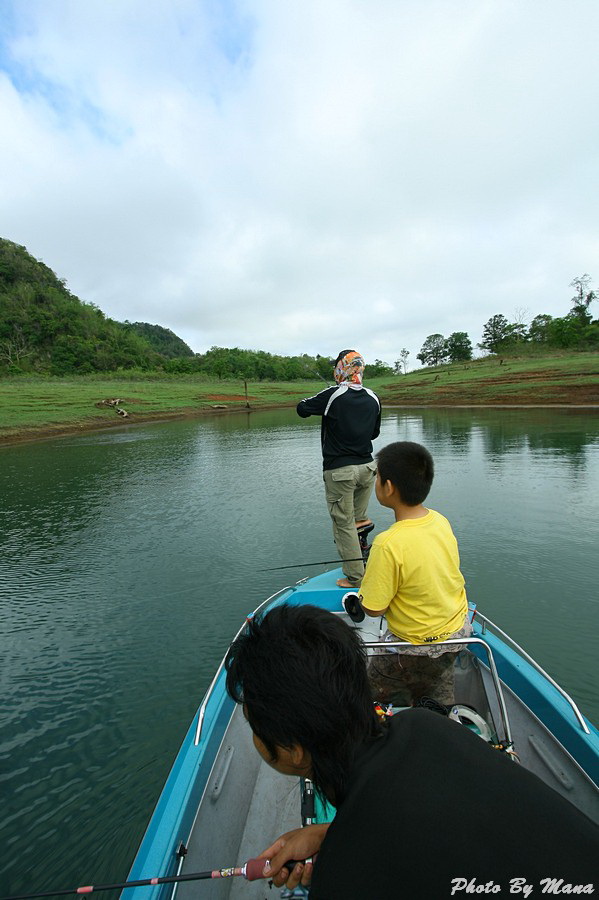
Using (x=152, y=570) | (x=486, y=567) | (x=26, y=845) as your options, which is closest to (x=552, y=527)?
(x=486, y=567)

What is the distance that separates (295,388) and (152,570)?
54.7 m

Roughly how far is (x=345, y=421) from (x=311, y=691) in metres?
3.36

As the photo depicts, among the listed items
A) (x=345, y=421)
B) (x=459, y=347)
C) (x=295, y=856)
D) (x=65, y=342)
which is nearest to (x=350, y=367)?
(x=345, y=421)

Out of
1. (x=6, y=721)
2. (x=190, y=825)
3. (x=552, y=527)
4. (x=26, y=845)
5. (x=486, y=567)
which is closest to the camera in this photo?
(x=190, y=825)

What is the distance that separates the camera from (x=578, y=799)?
2.16 metres

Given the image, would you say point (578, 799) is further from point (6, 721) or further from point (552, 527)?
point (552, 527)

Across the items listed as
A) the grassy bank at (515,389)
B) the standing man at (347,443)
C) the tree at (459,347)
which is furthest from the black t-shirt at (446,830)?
the tree at (459,347)

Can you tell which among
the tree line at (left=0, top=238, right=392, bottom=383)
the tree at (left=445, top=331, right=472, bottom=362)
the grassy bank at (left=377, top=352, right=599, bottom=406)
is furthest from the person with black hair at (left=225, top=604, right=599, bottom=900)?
the tree at (left=445, top=331, right=472, bottom=362)

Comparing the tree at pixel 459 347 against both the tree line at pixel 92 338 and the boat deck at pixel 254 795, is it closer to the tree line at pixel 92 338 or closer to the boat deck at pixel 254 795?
the tree line at pixel 92 338

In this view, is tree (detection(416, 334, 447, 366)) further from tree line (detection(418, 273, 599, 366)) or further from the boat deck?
the boat deck

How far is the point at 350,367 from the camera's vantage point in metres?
4.36

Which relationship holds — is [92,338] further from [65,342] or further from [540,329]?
[540,329]

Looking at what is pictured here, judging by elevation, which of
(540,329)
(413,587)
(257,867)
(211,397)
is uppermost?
(540,329)

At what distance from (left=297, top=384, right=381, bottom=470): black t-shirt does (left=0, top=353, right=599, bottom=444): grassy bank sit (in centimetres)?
2289
